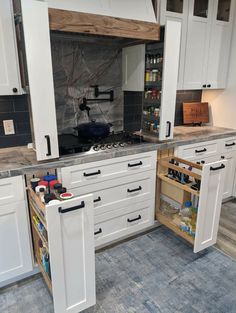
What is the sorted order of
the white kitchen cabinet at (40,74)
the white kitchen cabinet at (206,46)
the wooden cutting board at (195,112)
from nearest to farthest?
the white kitchen cabinet at (40,74)
the white kitchen cabinet at (206,46)
the wooden cutting board at (195,112)

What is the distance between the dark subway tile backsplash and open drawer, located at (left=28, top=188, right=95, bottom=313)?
78 cm

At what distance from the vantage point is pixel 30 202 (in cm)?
174

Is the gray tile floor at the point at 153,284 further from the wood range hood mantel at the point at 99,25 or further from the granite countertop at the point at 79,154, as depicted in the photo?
the wood range hood mantel at the point at 99,25

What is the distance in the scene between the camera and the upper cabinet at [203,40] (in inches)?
97.3

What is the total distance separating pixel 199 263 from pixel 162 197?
667 mm

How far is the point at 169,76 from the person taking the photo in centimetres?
214

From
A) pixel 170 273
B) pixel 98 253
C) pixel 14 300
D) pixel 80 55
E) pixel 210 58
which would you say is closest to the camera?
pixel 14 300

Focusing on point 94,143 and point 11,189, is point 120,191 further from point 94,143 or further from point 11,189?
point 11,189

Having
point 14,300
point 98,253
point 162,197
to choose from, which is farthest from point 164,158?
point 14,300

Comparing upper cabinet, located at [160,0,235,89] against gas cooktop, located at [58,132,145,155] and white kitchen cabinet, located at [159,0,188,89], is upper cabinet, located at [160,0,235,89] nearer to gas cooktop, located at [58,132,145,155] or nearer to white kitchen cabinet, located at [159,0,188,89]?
white kitchen cabinet, located at [159,0,188,89]

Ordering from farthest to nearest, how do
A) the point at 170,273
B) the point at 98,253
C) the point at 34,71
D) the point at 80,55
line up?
the point at 80,55
the point at 98,253
the point at 170,273
the point at 34,71

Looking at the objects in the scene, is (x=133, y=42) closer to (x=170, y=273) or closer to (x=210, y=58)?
(x=210, y=58)

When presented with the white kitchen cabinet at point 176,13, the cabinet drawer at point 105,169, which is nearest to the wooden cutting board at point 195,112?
the white kitchen cabinet at point 176,13

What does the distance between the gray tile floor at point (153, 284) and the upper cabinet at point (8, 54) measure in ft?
4.80
